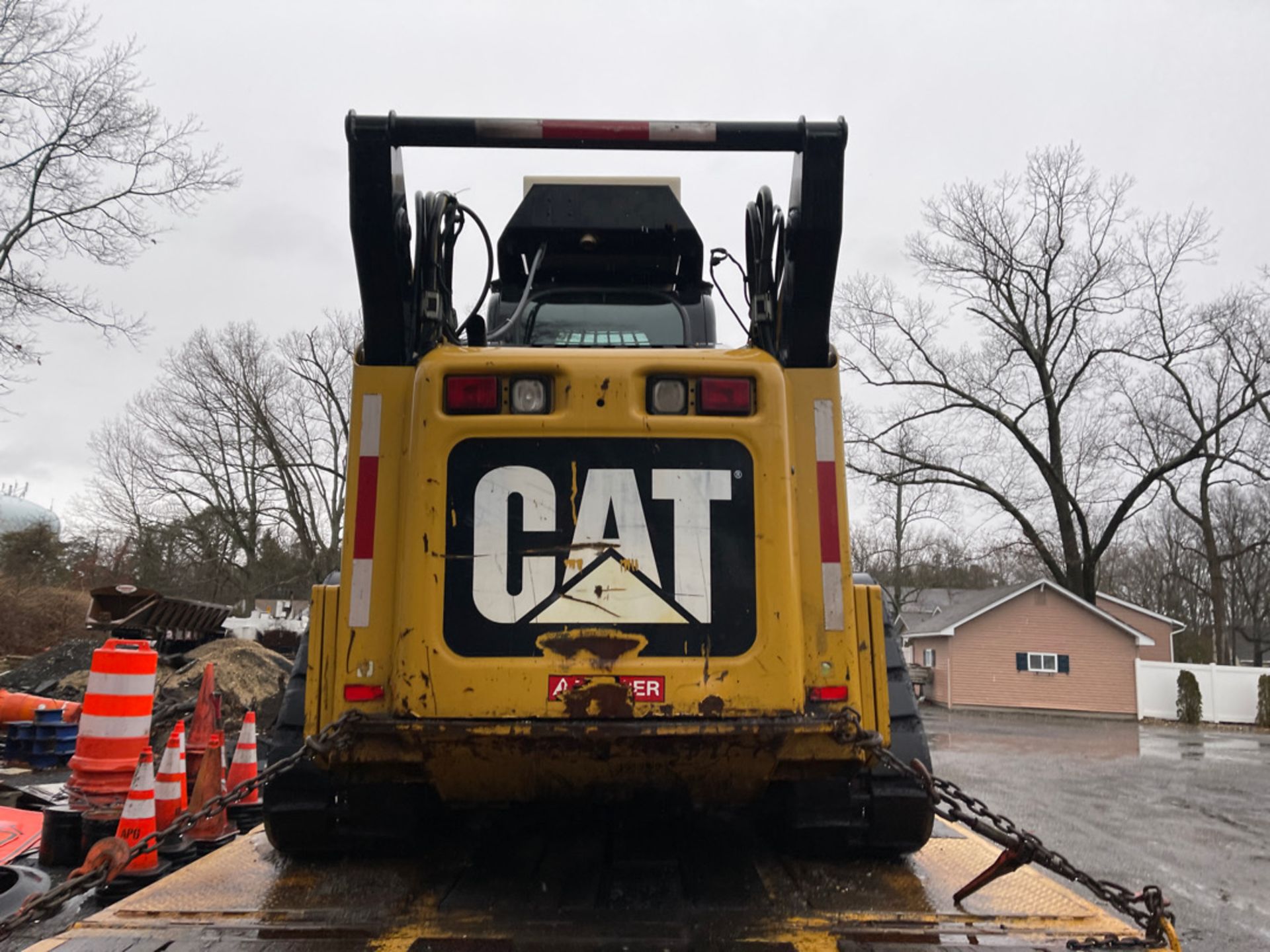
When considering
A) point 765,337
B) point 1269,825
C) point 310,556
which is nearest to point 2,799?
point 765,337

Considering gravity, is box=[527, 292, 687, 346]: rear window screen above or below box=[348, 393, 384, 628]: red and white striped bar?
above

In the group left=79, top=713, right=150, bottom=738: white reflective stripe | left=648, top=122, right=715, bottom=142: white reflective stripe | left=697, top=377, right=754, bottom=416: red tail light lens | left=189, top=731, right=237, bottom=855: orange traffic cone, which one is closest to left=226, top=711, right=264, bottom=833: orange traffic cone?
left=189, top=731, right=237, bottom=855: orange traffic cone

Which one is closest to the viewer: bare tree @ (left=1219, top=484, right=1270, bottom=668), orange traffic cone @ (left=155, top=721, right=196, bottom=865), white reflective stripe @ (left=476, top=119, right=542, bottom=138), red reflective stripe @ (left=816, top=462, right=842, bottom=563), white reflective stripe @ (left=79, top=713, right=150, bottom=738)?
red reflective stripe @ (left=816, top=462, right=842, bottom=563)

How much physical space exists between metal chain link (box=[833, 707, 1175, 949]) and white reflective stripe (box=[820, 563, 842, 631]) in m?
0.32

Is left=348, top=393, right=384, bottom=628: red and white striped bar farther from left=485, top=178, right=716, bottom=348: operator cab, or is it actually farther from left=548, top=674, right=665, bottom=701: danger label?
left=485, top=178, right=716, bottom=348: operator cab

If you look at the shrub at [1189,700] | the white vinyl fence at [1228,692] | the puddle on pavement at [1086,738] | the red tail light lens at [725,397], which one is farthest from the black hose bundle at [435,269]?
the white vinyl fence at [1228,692]

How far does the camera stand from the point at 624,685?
2.71 metres

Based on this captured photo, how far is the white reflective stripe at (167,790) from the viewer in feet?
14.8

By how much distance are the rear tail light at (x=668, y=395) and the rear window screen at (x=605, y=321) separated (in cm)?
186

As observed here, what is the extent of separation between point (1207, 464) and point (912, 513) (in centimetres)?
1163

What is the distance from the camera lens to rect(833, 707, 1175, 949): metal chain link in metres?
2.56

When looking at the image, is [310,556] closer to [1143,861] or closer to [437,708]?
[1143,861]

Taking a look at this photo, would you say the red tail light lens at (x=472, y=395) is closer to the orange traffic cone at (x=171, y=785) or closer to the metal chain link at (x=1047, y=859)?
the metal chain link at (x=1047, y=859)

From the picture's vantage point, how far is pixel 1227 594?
58156 mm
